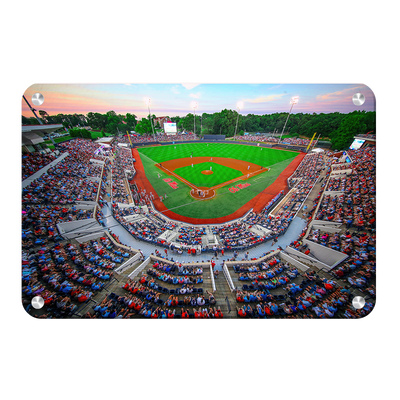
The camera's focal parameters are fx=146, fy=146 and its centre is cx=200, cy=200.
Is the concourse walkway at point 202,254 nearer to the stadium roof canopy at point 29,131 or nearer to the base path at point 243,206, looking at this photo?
the base path at point 243,206

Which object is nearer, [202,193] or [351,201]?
[351,201]

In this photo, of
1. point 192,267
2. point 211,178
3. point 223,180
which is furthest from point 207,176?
point 192,267

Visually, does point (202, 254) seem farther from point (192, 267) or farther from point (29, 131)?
point (29, 131)

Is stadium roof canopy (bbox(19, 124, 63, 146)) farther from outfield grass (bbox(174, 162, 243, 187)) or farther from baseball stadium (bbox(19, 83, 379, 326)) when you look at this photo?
outfield grass (bbox(174, 162, 243, 187))

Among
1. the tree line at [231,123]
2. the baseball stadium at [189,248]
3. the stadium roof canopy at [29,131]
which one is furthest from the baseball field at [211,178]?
the tree line at [231,123]

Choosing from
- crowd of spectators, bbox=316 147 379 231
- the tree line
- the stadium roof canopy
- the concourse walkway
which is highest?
the tree line

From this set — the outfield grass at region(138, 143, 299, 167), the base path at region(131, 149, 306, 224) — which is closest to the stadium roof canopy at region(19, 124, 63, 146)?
the base path at region(131, 149, 306, 224)
